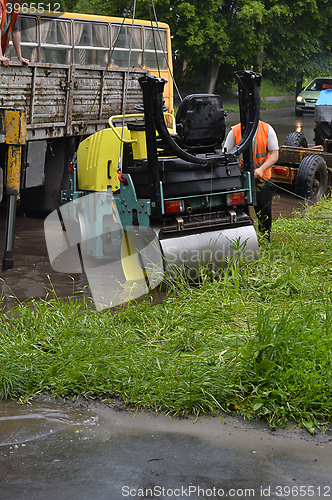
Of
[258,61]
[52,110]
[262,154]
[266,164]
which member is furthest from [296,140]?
[258,61]

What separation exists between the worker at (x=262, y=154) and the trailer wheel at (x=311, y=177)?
3.87 metres

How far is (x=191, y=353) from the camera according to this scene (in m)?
4.39

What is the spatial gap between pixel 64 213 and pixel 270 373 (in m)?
4.73

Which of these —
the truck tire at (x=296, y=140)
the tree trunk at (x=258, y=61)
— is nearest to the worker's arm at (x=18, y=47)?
the truck tire at (x=296, y=140)

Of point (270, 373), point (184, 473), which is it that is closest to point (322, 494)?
point (184, 473)

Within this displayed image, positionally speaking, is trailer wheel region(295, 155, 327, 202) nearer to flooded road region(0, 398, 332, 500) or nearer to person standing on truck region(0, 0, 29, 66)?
person standing on truck region(0, 0, 29, 66)

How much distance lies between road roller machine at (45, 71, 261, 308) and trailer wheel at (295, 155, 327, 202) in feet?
15.1

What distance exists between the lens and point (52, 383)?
Answer: 13.2 ft

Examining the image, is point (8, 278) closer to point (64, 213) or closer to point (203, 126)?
point (64, 213)

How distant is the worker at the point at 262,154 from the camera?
6.93m

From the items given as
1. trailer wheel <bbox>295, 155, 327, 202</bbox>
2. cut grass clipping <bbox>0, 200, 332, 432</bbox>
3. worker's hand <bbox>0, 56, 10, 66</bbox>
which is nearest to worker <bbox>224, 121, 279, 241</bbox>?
cut grass clipping <bbox>0, 200, 332, 432</bbox>

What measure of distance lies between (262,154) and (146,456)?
4523mm

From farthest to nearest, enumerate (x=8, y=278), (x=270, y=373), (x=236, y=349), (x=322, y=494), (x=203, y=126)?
(x=8, y=278) → (x=203, y=126) → (x=236, y=349) → (x=270, y=373) → (x=322, y=494)

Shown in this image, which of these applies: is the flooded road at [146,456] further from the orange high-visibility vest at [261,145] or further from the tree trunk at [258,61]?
the tree trunk at [258,61]
